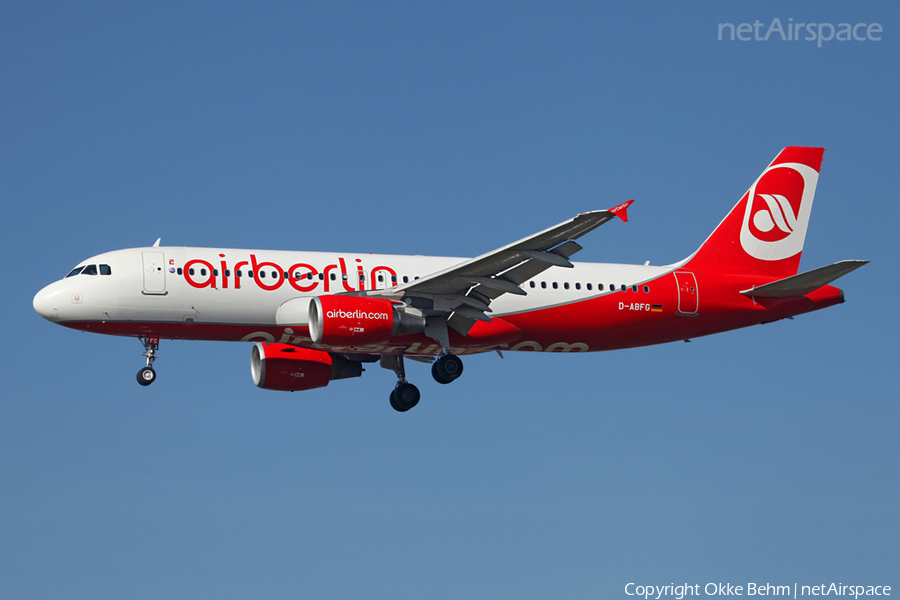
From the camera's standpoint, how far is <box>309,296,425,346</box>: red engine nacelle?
1215 inches

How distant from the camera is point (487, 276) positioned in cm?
3142

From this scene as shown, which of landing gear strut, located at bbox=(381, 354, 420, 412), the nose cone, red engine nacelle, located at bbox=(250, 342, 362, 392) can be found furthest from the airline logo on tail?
the nose cone

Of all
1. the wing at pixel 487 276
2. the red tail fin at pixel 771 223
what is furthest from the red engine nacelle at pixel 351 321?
the red tail fin at pixel 771 223

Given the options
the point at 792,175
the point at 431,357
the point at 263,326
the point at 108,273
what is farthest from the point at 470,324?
the point at 792,175

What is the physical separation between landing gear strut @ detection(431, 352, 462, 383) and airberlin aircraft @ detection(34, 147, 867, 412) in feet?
0.14

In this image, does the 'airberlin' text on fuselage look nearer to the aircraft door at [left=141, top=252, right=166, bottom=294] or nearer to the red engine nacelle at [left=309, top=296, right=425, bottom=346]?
the aircraft door at [left=141, top=252, right=166, bottom=294]

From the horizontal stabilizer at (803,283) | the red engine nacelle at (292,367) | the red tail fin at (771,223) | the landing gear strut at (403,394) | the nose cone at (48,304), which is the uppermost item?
the red tail fin at (771,223)

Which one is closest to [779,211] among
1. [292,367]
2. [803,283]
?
[803,283]

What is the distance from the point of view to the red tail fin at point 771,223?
37.5 m

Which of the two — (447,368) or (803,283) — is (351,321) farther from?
(803,283)

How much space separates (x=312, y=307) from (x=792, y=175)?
60.4ft

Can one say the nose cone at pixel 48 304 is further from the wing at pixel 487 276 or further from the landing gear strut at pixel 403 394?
the landing gear strut at pixel 403 394

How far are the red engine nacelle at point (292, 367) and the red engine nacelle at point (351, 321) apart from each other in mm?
4117

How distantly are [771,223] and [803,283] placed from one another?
12.4 ft
